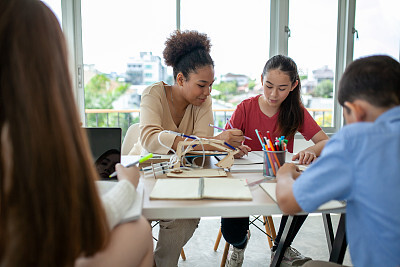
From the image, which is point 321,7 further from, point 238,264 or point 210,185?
point 210,185

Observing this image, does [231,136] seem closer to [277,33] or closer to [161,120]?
[161,120]

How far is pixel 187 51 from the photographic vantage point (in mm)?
1654

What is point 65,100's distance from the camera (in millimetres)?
570

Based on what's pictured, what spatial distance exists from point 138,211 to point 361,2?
3.00 m

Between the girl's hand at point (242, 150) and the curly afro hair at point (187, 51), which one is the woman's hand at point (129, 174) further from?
the curly afro hair at point (187, 51)

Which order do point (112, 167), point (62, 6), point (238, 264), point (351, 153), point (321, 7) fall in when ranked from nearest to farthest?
point (351, 153), point (112, 167), point (238, 264), point (62, 6), point (321, 7)

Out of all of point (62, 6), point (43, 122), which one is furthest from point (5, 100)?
point (62, 6)

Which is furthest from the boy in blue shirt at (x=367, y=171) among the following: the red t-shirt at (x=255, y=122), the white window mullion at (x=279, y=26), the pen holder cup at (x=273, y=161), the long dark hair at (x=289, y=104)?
the white window mullion at (x=279, y=26)

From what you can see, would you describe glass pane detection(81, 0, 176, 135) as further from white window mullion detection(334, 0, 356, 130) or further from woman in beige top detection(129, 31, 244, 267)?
white window mullion detection(334, 0, 356, 130)

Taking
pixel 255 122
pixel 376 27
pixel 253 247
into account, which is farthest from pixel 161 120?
pixel 376 27

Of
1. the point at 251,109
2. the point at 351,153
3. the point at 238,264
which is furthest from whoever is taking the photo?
the point at 251,109

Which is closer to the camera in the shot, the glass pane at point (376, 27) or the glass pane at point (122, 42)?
the glass pane at point (122, 42)

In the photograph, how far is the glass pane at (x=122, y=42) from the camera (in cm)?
272

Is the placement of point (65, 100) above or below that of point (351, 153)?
above
